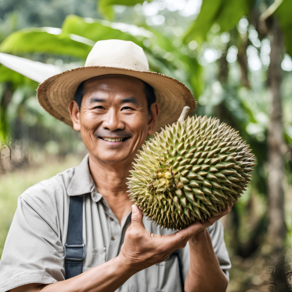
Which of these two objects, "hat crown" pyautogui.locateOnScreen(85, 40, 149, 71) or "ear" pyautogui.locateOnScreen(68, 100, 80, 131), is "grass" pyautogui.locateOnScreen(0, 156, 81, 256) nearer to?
"ear" pyautogui.locateOnScreen(68, 100, 80, 131)

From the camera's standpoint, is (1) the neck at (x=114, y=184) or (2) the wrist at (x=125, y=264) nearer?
(2) the wrist at (x=125, y=264)

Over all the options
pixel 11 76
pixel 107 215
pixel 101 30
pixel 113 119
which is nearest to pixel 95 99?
pixel 113 119

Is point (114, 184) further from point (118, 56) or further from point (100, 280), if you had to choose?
point (118, 56)

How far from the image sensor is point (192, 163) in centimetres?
145

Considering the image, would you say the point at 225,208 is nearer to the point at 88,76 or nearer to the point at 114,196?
the point at 114,196

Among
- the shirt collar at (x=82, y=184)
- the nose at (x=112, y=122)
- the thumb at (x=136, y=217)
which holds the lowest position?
the thumb at (x=136, y=217)

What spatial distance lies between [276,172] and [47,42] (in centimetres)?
376

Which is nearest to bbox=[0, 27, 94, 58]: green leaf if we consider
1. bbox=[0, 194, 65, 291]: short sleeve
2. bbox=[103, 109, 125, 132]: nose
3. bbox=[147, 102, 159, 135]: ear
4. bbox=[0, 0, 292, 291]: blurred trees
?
bbox=[0, 0, 292, 291]: blurred trees

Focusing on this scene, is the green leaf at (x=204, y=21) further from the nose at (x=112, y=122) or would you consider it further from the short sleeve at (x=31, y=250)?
the short sleeve at (x=31, y=250)

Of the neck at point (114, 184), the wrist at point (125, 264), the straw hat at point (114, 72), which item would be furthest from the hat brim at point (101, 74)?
the wrist at point (125, 264)

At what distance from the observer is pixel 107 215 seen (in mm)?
1979

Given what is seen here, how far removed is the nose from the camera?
1.83 metres

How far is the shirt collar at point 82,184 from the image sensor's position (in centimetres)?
191

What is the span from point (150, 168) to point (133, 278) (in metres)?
0.85
